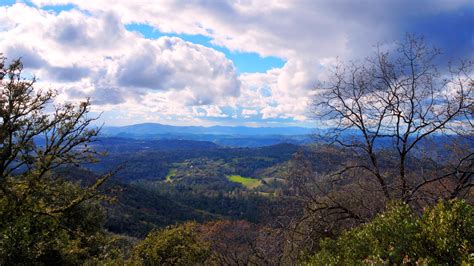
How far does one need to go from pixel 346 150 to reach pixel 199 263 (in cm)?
1685

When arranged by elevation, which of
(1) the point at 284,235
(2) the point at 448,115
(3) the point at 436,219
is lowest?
(1) the point at 284,235

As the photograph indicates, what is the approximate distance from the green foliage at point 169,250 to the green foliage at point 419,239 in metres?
18.9

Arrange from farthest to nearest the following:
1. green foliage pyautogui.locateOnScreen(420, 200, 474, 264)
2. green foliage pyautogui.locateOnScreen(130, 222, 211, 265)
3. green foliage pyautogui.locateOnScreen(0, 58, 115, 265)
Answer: green foliage pyautogui.locateOnScreen(130, 222, 211, 265) < green foliage pyautogui.locateOnScreen(0, 58, 115, 265) < green foliage pyautogui.locateOnScreen(420, 200, 474, 264)

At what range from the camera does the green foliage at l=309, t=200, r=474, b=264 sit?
17.1ft

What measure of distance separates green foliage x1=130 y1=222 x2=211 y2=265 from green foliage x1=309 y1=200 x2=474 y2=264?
62.1 ft

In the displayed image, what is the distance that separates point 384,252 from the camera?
5.76 metres

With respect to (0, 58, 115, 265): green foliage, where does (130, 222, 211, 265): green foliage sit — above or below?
below

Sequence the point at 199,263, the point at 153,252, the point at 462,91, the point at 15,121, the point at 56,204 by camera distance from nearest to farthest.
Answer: the point at 462,91
the point at 15,121
the point at 56,204
the point at 153,252
the point at 199,263

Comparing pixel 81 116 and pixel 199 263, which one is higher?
pixel 81 116

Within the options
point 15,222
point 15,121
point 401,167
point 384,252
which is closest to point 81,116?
point 15,121

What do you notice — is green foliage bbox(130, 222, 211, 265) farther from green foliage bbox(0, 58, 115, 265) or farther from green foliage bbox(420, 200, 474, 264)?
green foliage bbox(420, 200, 474, 264)

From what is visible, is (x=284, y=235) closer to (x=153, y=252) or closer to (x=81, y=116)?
(x=81, y=116)

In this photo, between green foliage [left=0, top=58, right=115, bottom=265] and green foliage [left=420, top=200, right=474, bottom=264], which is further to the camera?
green foliage [left=0, top=58, right=115, bottom=265]

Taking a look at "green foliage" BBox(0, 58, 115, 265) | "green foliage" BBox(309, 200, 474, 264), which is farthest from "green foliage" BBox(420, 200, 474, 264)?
"green foliage" BBox(0, 58, 115, 265)
